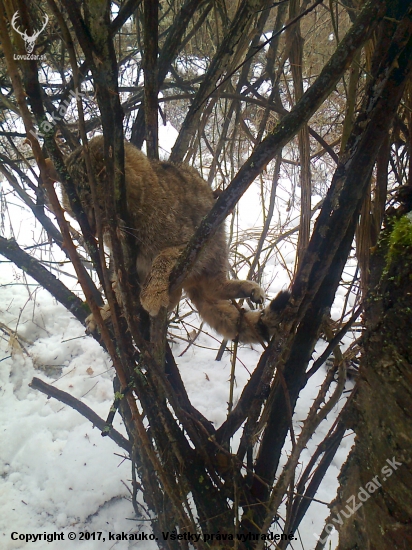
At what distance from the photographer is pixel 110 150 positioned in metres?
1.34

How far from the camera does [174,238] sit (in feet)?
7.43

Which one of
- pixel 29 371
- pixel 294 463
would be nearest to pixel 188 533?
pixel 294 463

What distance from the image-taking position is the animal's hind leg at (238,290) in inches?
87.9

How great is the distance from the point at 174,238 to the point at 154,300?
0.58 metres

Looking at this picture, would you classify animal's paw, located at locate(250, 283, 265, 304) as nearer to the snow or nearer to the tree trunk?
the snow

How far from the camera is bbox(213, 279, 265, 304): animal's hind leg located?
7.32ft

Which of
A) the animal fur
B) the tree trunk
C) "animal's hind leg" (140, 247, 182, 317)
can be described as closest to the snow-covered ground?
the animal fur

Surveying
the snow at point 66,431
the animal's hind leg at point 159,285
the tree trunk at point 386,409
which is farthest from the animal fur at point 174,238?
the tree trunk at point 386,409

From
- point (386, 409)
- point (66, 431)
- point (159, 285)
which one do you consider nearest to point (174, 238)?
point (159, 285)

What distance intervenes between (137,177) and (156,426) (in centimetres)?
131

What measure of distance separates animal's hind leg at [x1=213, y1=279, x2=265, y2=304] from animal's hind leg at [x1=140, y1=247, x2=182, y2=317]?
40 cm

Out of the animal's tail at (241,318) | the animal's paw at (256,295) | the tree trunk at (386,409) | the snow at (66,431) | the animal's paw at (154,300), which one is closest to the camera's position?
the tree trunk at (386,409)

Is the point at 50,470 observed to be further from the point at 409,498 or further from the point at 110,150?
the point at 409,498

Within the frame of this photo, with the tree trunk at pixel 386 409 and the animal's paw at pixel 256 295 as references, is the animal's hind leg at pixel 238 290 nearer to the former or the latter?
the animal's paw at pixel 256 295
